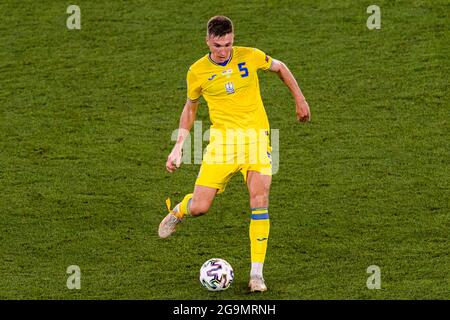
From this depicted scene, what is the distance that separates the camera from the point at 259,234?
29.6 feet

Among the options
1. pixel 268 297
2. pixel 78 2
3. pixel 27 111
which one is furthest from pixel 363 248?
pixel 78 2

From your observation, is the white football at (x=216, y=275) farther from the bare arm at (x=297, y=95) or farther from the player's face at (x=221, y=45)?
the player's face at (x=221, y=45)

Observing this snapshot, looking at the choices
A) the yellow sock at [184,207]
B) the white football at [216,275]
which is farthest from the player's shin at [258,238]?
the yellow sock at [184,207]

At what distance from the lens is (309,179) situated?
38.8 feet

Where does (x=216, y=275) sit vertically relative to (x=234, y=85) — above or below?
below

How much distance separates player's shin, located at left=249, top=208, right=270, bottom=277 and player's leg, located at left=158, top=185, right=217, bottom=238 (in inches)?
18.0

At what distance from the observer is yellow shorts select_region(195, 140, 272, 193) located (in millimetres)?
9141

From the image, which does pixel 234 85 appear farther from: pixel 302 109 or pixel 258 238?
pixel 258 238

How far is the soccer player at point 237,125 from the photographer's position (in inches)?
356

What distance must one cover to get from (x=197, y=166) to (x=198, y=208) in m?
3.19

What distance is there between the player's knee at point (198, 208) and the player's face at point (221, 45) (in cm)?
121

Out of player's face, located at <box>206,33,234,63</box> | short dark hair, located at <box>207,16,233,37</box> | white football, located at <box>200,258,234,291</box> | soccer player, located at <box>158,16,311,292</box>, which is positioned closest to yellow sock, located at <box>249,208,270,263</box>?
soccer player, located at <box>158,16,311,292</box>

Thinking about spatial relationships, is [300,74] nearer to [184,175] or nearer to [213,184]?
[184,175]

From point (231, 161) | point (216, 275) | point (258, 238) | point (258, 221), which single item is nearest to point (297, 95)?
point (231, 161)
